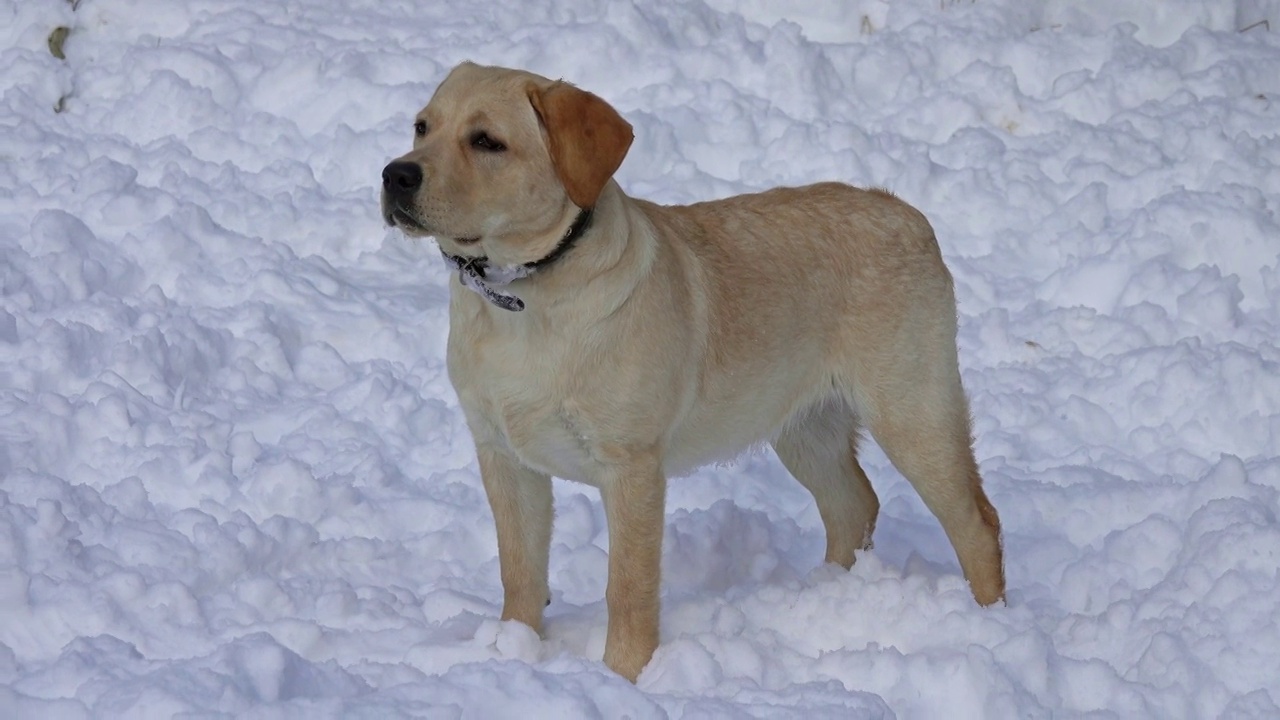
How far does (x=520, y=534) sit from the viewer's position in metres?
4.50

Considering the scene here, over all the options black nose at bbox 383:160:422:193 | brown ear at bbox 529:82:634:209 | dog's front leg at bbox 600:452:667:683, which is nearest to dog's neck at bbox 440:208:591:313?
brown ear at bbox 529:82:634:209

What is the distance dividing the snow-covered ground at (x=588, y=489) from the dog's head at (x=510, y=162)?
110cm

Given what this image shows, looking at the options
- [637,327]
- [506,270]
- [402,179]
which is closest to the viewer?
[402,179]

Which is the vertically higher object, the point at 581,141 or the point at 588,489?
the point at 581,141

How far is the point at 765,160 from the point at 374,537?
3529 mm

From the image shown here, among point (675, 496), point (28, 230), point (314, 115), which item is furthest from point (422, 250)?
point (675, 496)

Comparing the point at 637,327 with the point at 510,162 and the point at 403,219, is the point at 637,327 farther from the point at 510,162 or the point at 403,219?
the point at 403,219

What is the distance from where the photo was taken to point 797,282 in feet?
15.1

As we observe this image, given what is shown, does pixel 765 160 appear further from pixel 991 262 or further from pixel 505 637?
pixel 505 637

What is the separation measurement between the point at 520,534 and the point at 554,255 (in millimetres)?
915

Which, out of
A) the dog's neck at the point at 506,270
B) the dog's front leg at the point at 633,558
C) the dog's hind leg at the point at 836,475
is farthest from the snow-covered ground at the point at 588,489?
the dog's neck at the point at 506,270

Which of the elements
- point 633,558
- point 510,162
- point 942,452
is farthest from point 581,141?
point 942,452

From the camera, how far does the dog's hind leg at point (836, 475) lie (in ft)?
16.9

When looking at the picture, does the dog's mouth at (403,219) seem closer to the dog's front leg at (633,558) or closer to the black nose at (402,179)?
the black nose at (402,179)
